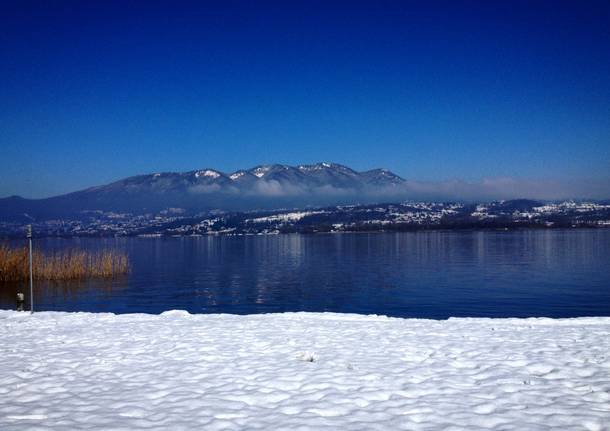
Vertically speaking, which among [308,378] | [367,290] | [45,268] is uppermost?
[308,378]

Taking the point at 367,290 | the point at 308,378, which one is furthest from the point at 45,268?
the point at 308,378

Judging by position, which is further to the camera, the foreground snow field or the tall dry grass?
the tall dry grass

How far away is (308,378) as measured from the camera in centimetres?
901

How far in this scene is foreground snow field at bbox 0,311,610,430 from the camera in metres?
7.08

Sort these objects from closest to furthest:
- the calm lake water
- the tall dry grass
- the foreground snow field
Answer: the foreground snow field, the calm lake water, the tall dry grass

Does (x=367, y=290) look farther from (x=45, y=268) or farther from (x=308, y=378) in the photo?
(x=308, y=378)

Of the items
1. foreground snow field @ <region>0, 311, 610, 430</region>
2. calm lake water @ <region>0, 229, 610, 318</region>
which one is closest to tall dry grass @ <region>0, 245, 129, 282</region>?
calm lake water @ <region>0, 229, 610, 318</region>

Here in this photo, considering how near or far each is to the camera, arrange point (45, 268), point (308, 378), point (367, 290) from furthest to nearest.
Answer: point (45, 268) < point (367, 290) < point (308, 378)

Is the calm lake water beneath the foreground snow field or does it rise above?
beneath

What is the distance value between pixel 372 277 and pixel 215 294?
754 inches

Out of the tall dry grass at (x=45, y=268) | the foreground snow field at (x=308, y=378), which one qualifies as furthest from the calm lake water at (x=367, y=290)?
the foreground snow field at (x=308, y=378)

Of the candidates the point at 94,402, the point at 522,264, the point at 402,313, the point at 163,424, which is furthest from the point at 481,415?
the point at 522,264

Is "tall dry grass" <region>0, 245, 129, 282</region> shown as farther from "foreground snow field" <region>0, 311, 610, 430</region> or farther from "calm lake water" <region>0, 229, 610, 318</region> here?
"foreground snow field" <region>0, 311, 610, 430</region>

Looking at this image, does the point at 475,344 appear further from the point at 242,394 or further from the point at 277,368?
the point at 242,394
